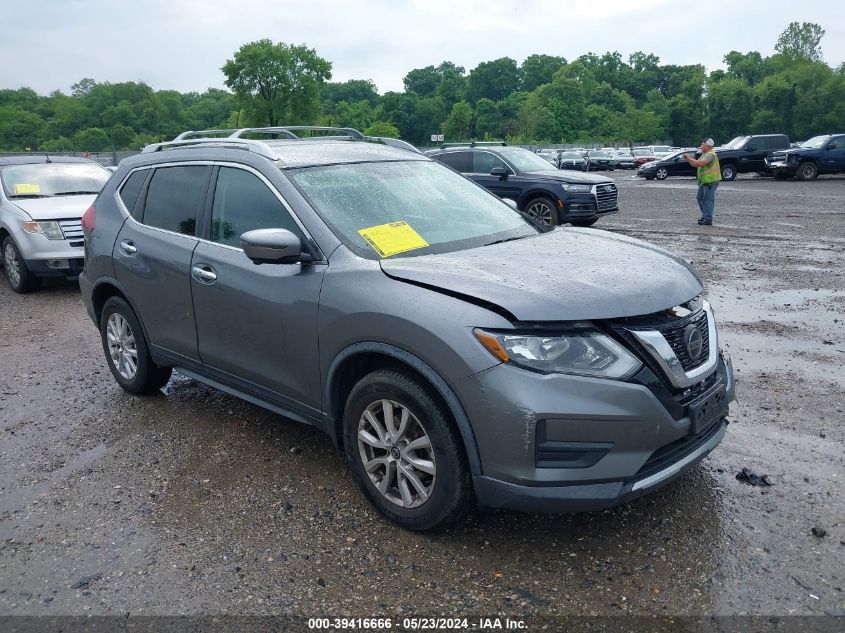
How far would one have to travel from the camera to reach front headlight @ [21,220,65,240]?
921 cm

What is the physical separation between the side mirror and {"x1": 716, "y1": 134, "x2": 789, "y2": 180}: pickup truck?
3006cm

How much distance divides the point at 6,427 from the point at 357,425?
301cm

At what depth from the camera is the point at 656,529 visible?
338 centimetres

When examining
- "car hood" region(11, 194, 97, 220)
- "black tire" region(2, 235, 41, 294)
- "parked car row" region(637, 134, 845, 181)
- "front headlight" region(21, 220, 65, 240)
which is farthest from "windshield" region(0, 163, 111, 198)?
"parked car row" region(637, 134, 845, 181)

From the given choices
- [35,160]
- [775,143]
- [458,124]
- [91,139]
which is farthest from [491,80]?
[35,160]

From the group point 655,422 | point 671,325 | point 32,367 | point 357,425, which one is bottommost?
point 32,367

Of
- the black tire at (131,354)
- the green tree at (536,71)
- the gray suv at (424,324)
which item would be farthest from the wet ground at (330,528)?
the green tree at (536,71)

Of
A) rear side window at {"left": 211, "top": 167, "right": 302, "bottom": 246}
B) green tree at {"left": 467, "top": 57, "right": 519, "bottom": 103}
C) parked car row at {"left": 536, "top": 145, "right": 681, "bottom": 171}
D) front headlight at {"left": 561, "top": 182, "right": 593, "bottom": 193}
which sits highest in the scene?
green tree at {"left": 467, "top": 57, "right": 519, "bottom": 103}

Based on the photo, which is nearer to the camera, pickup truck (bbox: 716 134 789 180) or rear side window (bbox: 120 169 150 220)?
rear side window (bbox: 120 169 150 220)

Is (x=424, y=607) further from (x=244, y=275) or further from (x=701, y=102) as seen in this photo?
(x=701, y=102)

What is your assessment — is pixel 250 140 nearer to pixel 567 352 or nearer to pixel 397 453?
pixel 397 453

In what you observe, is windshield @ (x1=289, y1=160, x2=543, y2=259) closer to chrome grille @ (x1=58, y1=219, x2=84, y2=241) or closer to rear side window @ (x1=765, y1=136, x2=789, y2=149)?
chrome grille @ (x1=58, y1=219, x2=84, y2=241)

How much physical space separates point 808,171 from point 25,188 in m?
27.9

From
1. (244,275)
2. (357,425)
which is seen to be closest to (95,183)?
(244,275)
